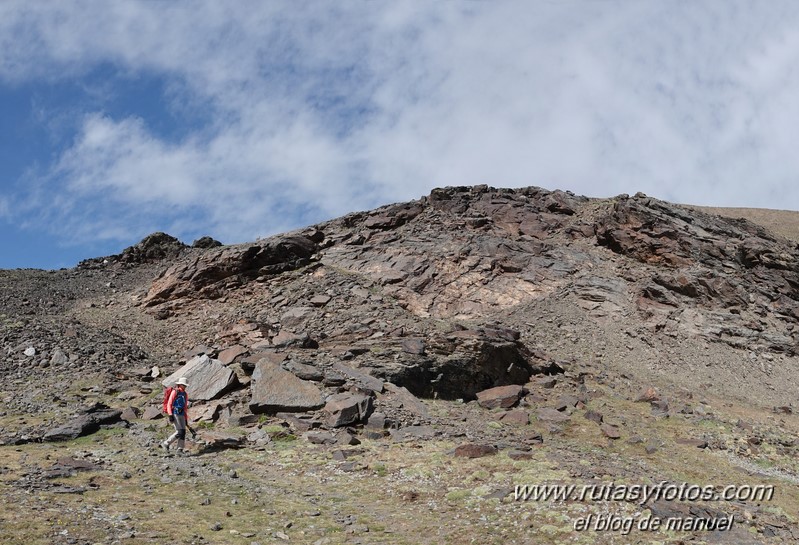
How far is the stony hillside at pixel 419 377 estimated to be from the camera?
10828 millimetres

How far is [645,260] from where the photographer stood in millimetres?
38438

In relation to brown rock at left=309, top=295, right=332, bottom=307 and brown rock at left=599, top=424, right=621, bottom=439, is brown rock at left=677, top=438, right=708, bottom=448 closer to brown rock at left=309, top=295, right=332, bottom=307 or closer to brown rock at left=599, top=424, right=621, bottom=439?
brown rock at left=599, top=424, right=621, bottom=439

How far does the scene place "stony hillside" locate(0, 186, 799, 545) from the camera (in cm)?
1083

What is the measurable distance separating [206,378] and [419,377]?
258 inches

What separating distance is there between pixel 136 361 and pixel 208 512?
13658 mm

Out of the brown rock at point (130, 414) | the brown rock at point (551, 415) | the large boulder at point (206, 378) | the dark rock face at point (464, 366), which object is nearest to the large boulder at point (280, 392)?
the large boulder at point (206, 378)

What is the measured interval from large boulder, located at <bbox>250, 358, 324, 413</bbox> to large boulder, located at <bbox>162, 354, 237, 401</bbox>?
0.89 meters

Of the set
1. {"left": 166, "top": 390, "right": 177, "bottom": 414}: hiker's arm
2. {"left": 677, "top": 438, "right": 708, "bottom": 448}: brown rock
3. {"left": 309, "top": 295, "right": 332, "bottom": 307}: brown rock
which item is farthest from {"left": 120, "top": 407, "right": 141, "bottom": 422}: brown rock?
{"left": 677, "top": 438, "right": 708, "bottom": 448}: brown rock

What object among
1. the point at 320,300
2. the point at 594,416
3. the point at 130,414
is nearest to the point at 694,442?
the point at 594,416

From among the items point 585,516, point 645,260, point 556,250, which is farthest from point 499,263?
point 585,516

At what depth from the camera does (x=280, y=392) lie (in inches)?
668

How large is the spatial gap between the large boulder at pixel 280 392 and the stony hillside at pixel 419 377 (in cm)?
8

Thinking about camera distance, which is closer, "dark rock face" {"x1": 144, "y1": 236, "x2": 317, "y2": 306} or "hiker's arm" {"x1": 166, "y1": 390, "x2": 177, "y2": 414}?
"hiker's arm" {"x1": 166, "y1": 390, "x2": 177, "y2": 414}

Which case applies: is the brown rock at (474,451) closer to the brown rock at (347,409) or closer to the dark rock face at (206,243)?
the brown rock at (347,409)
